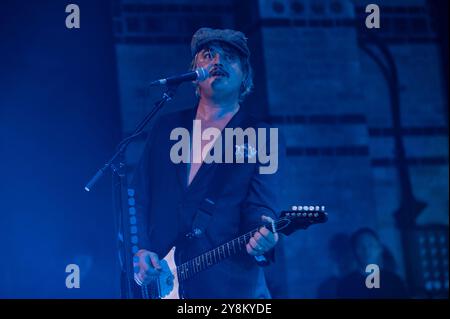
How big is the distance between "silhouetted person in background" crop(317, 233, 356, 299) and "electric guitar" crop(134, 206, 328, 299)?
8.07ft

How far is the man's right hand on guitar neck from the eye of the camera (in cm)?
520

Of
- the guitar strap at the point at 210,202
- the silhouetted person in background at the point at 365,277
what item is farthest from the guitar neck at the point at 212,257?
the silhouetted person in background at the point at 365,277

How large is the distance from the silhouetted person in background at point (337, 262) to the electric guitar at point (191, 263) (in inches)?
96.9

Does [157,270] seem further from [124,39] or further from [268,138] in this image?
[124,39]

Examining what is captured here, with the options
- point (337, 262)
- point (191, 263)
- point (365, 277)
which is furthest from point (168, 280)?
point (337, 262)

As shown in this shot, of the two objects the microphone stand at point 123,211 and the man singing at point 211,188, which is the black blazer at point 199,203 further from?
the microphone stand at point 123,211

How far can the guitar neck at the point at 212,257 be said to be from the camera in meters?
5.18

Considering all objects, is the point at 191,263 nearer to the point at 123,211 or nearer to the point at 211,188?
the point at 211,188

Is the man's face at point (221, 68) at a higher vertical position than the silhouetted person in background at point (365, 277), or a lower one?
higher

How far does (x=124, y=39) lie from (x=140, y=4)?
1.21 feet

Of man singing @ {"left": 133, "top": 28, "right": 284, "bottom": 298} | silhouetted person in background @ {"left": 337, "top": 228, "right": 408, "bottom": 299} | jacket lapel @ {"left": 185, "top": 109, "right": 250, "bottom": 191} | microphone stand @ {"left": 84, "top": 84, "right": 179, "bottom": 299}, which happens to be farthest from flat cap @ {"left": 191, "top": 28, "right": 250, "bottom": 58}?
silhouetted person in background @ {"left": 337, "top": 228, "right": 408, "bottom": 299}

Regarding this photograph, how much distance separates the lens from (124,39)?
8.26 metres

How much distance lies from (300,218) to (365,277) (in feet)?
8.71

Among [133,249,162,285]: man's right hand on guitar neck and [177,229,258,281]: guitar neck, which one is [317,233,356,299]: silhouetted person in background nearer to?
[177,229,258,281]: guitar neck
